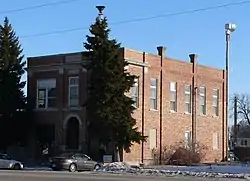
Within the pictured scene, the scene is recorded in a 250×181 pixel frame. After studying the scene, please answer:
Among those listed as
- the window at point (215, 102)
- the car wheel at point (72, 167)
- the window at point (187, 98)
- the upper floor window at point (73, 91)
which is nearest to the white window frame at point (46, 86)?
the upper floor window at point (73, 91)

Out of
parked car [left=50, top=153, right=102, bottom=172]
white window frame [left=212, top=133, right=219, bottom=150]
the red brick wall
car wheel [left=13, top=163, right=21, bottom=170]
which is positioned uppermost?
the red brick wall

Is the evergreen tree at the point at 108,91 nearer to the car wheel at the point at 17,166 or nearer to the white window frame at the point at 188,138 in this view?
the car wheel at the point at 17,166

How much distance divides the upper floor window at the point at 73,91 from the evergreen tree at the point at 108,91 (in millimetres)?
5333

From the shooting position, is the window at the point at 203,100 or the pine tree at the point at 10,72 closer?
the pine tree at the point at 10,72

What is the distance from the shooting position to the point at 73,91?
5750cm

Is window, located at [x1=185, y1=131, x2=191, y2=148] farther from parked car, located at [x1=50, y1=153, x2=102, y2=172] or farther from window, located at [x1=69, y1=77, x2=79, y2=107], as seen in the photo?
parked car, located at [x1=50, y1=153, x2=102, y2=172]

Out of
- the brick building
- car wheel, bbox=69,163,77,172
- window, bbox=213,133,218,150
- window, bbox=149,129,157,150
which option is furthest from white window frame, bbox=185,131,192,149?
car wheel, bbox=69,163,77,172

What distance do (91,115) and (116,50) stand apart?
5596mm

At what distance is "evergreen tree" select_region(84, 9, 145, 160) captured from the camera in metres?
50.4

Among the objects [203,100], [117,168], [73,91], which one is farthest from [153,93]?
[117,168]

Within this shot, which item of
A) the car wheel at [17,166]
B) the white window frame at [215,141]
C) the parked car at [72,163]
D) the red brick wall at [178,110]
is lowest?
the car wheel at [17,166]

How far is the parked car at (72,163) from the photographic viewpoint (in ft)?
153

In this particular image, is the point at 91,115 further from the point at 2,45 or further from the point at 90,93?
the point at 2,45

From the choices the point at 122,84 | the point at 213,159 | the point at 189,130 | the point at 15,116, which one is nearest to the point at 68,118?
the point at 15,116
